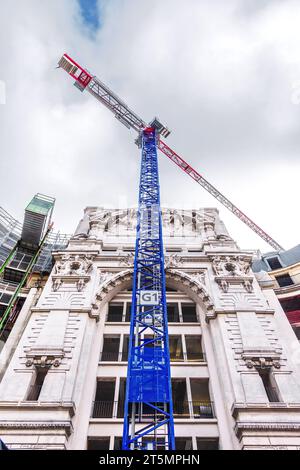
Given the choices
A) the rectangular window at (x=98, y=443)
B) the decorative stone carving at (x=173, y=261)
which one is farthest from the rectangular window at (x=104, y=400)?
the decorative stone carving at (x=173, y=261)

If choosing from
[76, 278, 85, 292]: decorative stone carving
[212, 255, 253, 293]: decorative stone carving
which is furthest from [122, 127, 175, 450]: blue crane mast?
[212, 255, 253, 293]: decorative stone carving

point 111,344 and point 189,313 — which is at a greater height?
point 189,313

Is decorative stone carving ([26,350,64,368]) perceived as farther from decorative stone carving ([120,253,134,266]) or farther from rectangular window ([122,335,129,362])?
decorative stone carving ([120,253,134,266])

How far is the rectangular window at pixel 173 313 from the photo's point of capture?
29625 millimetres

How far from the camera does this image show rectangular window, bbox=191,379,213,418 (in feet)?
72.3

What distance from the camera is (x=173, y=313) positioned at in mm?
30641

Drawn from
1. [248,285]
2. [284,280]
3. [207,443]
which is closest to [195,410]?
[207,443]

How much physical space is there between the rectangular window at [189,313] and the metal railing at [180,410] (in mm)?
7879

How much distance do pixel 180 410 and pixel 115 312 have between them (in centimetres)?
1066

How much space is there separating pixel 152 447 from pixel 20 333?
14198mm

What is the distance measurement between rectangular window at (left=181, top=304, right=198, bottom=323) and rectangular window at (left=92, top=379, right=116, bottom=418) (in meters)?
8.87

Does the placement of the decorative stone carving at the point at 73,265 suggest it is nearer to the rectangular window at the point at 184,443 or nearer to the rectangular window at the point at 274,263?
the rectangular window at the point at 184,443

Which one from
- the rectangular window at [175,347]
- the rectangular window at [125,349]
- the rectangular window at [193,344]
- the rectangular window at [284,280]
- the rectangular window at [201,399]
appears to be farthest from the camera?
the rectangular window at [284,280]

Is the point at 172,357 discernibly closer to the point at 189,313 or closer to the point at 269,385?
the point at 189,313
